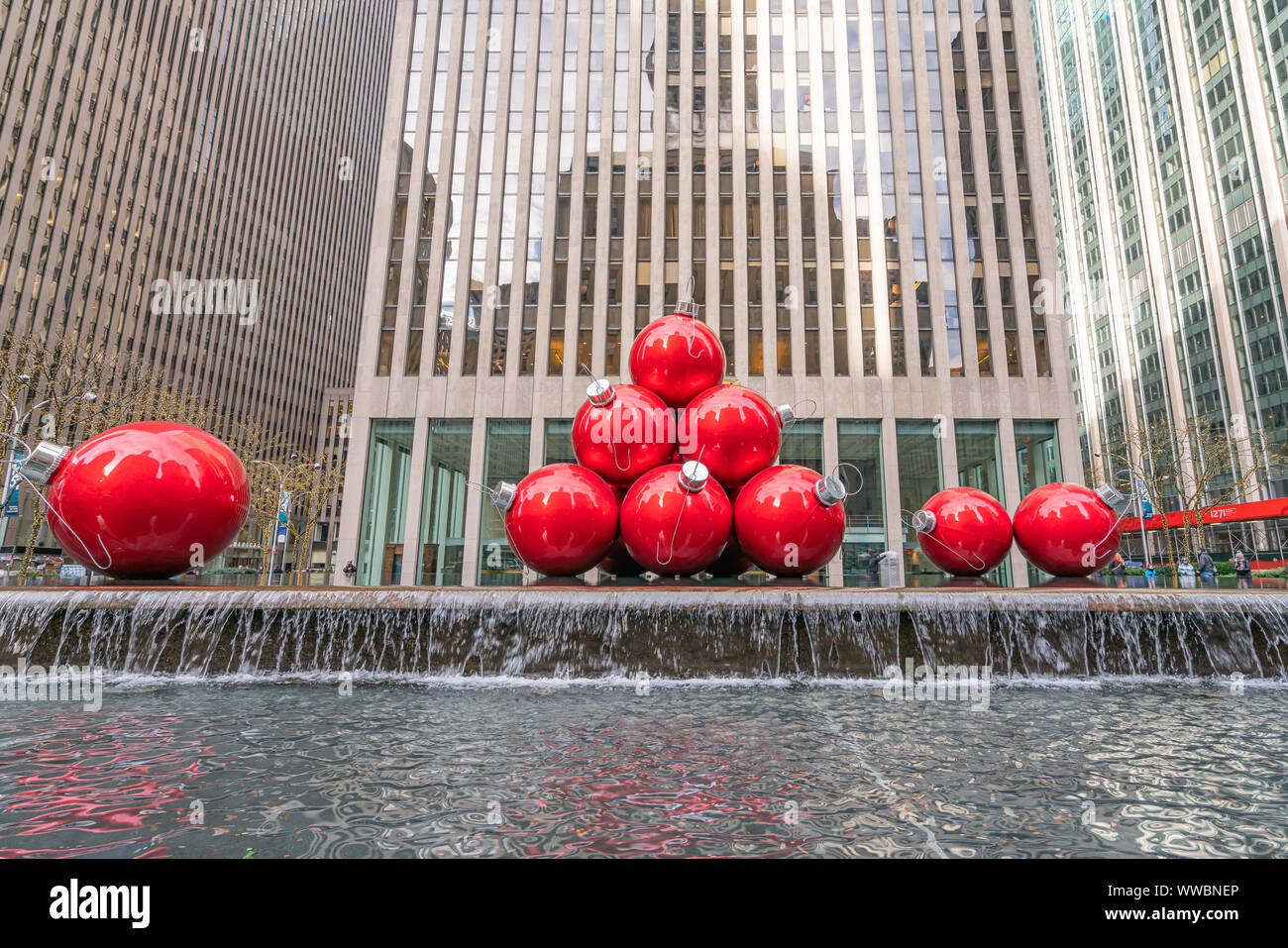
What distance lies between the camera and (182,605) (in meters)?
6.20

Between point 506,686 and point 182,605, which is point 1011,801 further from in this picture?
Answer: point 182,605

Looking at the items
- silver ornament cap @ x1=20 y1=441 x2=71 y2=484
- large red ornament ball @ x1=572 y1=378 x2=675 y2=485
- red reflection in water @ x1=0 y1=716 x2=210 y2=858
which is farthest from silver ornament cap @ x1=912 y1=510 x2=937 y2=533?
silver ornament cap @ x1=20 y1=441 x2=71 y2=484

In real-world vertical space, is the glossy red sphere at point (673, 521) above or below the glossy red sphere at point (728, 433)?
below

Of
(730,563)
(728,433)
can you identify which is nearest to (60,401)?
(730,563)

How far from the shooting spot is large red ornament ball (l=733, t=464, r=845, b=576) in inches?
299

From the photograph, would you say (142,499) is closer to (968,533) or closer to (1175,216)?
(968,533)

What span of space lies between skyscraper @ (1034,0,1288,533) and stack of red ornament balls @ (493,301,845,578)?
154ft

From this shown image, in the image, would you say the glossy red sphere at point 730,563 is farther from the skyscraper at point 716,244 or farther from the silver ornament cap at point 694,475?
the skyscraper at point 716,244

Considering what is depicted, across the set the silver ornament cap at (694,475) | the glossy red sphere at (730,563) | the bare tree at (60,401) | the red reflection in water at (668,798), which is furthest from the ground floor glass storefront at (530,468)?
the red reflection in water at (668,798)

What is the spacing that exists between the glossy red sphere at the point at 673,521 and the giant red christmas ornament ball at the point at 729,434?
1.22 feet

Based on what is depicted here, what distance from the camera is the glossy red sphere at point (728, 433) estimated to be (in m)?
7.97

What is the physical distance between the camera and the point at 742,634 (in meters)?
6.45

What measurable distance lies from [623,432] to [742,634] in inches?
111

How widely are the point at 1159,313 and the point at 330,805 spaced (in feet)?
280
